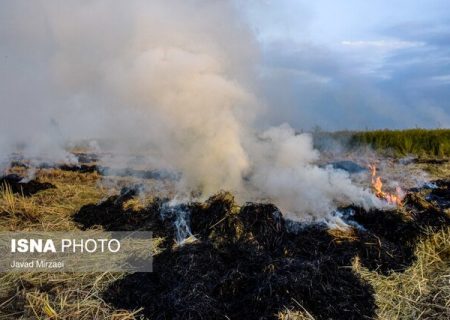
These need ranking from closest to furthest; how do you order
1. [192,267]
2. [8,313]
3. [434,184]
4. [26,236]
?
[8,313] → [192,267] → [26,236] → [434,184]

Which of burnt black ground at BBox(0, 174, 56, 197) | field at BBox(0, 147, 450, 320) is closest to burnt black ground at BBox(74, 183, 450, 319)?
field at BBox(0, 147, 450, 320)

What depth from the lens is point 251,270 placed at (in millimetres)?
4367

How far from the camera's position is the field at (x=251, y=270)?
12.6ft

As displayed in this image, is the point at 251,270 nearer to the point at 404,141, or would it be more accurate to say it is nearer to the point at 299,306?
the point at 299,306

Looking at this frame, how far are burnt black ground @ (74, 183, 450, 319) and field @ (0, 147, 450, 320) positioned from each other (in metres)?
0.01

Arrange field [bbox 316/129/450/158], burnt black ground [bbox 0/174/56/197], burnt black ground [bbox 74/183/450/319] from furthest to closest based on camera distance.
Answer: field [bbox 316/129/450/158] → burnt black ground [bbox 0/174/56/197] → burnt black ground [bbox 74/183/450/319]

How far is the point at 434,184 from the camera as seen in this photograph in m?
8.78

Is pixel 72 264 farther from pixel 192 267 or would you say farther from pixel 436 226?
pixel 436 226

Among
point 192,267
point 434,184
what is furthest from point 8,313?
point 434,184

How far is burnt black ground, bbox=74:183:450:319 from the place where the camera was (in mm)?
3844

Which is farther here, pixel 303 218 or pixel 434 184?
pixel 434 184

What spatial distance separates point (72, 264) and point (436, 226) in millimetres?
4197

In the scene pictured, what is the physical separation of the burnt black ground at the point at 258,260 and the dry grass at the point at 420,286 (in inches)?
4.7

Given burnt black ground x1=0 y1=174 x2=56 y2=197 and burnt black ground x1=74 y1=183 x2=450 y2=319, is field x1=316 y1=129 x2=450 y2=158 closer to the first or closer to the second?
burnt black ground x1=74 y1=183 x2=450 y2=319
